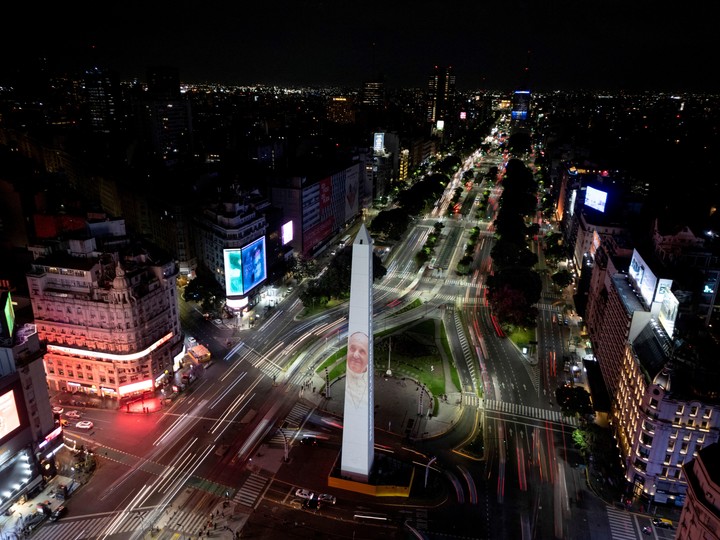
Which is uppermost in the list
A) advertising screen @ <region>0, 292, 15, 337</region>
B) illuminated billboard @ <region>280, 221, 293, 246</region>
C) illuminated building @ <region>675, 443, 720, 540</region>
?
advertising screen @ <region>0, 292, 15, 337</region>

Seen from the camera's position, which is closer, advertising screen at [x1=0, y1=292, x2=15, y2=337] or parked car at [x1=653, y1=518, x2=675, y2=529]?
parked car at [x1=653, y1=518, x2=675, y2=529]

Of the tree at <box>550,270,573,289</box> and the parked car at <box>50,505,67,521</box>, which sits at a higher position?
the tree at <box>550,270,573,289</box>

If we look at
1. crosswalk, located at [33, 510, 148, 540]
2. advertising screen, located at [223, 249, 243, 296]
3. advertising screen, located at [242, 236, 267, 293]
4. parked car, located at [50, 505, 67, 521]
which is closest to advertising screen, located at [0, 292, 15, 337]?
parked car, located at [50, 505, 67, 521]

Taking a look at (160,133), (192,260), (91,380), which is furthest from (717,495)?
(160,133)

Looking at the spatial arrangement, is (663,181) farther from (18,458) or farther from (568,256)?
(18,458)

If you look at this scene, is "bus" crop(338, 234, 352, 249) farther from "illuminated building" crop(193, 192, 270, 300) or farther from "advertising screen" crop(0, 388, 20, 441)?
"advertising screen" crop(0, 388, 20, 441)

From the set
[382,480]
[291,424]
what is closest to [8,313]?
[291,424]

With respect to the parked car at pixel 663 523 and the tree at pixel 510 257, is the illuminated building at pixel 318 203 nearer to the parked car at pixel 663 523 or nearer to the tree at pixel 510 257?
the tree at pixel 510 257

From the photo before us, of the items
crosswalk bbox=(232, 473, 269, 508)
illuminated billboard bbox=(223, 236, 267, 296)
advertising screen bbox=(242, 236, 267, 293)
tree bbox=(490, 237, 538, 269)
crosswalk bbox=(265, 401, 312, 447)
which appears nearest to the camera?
crosswalk bbox=(232, 473, 269, 508)

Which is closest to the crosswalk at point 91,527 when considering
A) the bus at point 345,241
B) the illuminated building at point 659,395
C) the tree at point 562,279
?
the illuminated building at point 659,395
